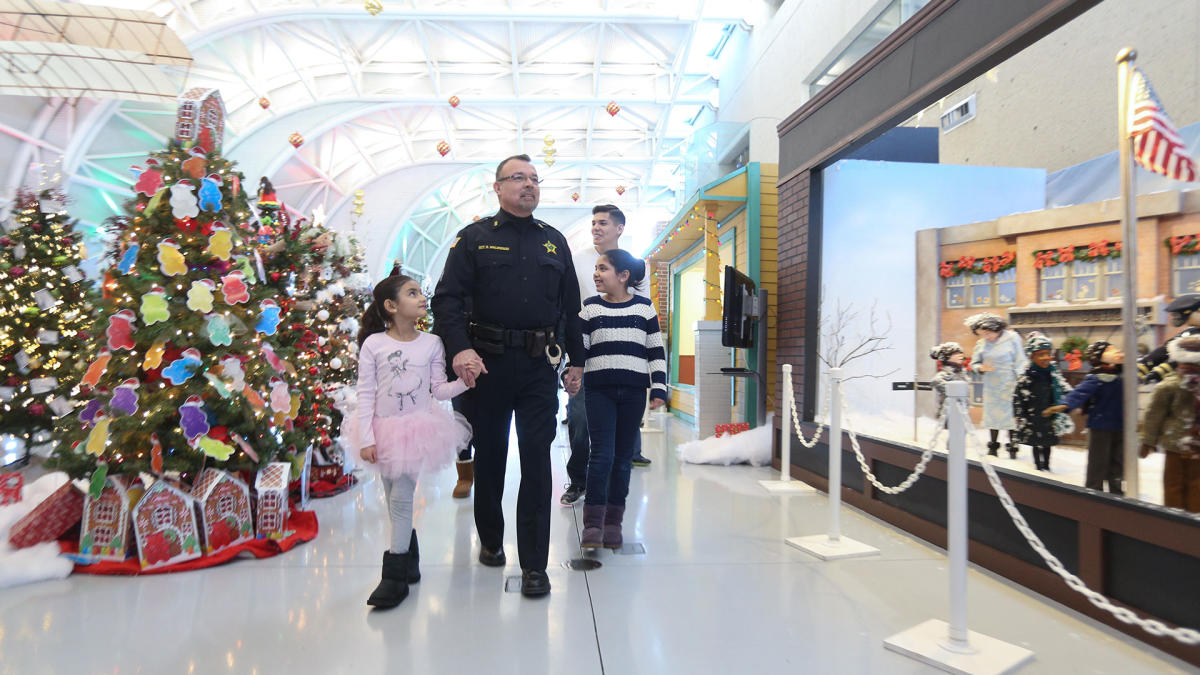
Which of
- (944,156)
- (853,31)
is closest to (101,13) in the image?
(853,31)

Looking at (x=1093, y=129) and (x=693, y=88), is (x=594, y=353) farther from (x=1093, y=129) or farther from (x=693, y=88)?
(x=693, y=88)

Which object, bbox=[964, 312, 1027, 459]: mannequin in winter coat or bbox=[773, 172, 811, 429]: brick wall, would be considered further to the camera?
bbox=[773, 172, 811, 429]: brick wall

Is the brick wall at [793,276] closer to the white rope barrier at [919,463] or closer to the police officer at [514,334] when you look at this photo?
the white rope barrier at [919,463]

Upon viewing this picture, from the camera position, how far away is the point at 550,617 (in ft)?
8.50

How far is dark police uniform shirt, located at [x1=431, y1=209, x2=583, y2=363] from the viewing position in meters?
2.71

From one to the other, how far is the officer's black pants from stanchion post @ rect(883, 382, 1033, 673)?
4.76 feet

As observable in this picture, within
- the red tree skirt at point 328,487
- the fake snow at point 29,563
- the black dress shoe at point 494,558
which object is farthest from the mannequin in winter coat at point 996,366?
the fake snow at point 29,563

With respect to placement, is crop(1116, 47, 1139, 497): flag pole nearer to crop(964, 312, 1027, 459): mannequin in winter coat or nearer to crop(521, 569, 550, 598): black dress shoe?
crop(964, 312, 1027, 459): mannequin in winter coat

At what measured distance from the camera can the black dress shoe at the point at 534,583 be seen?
9.11ft

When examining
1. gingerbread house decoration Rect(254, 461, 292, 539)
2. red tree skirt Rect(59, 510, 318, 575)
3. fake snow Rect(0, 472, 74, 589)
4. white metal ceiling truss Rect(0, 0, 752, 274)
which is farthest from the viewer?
white metal ceiling truss Rect(0, 0, 752, 274)

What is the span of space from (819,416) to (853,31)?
4.50 metres

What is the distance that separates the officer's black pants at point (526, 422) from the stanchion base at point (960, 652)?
145cm

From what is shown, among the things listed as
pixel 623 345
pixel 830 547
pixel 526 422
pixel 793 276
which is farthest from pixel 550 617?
pixel 793 276

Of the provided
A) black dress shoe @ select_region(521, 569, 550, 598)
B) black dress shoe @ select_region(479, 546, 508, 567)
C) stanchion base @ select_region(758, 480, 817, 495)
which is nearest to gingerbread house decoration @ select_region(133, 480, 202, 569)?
black dress shoe @ select_region(479, 546, 508, 567)
